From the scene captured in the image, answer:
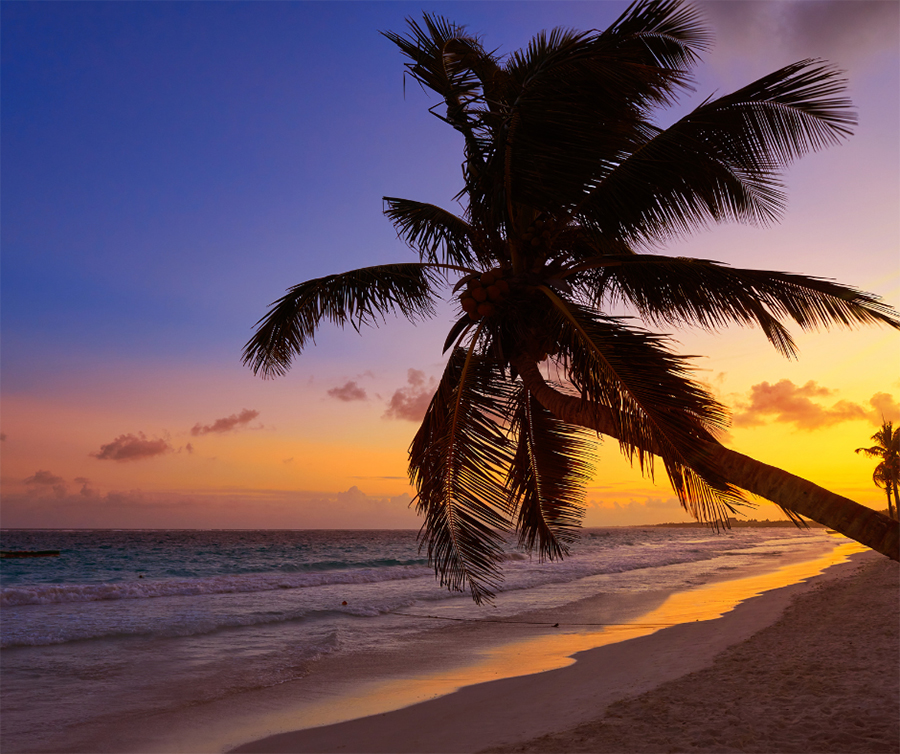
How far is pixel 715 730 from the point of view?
584 cm

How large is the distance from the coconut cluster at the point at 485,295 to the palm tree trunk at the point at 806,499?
46.6 inches

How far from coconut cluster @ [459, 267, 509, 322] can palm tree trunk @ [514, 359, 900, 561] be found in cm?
118

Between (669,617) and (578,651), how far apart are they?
4.54 meters

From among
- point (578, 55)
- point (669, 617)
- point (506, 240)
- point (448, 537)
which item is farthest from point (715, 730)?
point (669, 617)

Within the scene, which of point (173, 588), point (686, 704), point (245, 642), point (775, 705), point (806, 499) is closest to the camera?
point (806, 499)

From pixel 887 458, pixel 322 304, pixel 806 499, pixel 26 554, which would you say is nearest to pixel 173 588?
pixel 322 304

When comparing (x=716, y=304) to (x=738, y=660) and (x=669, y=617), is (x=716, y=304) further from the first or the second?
(x=669, y=617)

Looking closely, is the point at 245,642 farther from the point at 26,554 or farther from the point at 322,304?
the point at 26,554

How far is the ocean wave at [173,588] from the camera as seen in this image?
20609mm

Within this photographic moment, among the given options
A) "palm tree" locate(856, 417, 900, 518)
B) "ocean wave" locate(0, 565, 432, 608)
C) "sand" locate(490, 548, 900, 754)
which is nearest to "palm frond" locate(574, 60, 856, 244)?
"sand" locate(490, 548, 900, 754)

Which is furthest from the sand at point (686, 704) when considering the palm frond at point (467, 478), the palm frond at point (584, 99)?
the palm frond at point (584, 99)

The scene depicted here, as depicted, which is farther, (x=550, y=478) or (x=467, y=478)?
(x=550, y=478)

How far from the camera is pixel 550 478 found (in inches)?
249

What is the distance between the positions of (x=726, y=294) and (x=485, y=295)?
1.74 m
